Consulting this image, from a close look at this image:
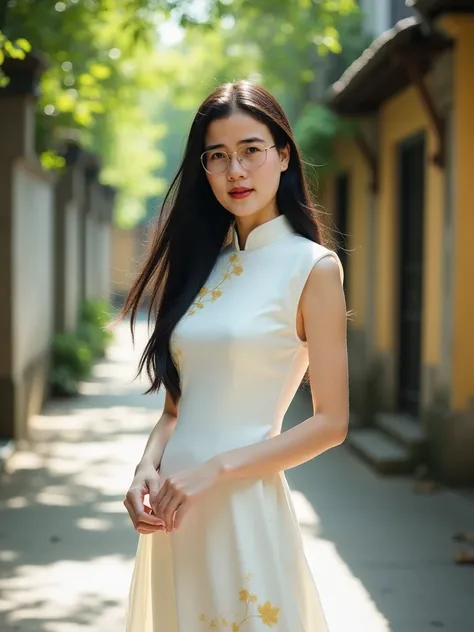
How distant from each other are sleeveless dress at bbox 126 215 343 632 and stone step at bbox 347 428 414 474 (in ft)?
21.6

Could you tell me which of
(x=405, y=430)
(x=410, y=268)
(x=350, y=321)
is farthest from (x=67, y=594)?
(x=410, y=268)

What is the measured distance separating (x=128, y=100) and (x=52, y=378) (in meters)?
6.69

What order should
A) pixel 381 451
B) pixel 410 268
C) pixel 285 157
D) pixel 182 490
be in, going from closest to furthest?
1. pixel 182 490
2. pixel 285 157
3. pixel 381 451
4. pixel 410 268

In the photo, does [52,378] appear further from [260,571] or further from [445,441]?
[260,571]

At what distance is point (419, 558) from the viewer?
6309 mm

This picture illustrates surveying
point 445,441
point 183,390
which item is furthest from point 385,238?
point 183,390

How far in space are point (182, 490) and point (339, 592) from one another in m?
3.45

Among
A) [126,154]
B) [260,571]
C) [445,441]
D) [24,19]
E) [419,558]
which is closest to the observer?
[260,571]

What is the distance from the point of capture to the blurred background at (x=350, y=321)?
6137mm

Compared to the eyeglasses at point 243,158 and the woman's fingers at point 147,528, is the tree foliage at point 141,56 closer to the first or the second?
the eyeglasses at point 243,158

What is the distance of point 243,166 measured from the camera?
8.42ft

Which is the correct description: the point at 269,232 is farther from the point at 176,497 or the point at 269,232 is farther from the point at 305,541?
the point at 305,541

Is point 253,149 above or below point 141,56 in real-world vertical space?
below

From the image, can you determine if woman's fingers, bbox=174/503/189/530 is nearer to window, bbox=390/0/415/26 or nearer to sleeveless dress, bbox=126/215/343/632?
sleeveless dress, bbox=126/215/343/632
